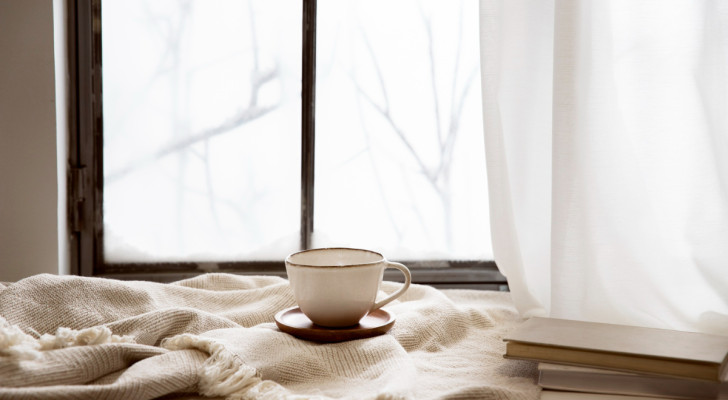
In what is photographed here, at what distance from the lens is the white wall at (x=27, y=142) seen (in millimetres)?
1153

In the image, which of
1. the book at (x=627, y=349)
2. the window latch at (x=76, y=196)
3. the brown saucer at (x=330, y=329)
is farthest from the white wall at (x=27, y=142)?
the book at (x=627, y=349)

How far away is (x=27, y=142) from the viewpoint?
1176 millimetres

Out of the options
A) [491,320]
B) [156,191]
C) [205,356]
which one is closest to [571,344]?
[491,320]

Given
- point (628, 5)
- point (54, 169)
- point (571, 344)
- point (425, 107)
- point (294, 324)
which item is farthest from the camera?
point (425, 107)

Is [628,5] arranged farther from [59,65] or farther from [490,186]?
[59,65]

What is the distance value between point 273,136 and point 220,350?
1.90ft

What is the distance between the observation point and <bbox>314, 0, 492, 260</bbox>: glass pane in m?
1.27

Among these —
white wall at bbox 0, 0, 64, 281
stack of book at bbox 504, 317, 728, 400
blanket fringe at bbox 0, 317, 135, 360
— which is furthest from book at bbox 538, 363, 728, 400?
white wall at bbox 0, 0, 64, 281

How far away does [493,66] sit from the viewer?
3.49 feet

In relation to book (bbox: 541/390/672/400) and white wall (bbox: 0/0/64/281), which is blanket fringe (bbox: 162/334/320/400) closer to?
book (bbox: 541/390/672/400)

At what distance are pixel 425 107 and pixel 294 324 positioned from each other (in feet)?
1.82

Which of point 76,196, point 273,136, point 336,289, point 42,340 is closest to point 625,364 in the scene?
point 336,289

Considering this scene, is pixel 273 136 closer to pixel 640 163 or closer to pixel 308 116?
pixel 308 116

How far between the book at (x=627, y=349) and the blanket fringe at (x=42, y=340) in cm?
46
